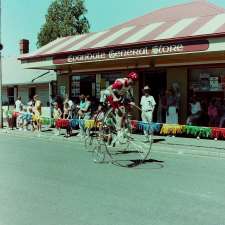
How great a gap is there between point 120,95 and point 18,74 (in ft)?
88.0

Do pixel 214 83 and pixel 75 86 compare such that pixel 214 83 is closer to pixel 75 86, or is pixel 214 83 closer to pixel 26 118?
pixel 75 86

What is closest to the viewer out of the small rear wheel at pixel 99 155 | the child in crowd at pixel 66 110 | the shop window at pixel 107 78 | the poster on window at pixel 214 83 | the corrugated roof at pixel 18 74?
the small rear wheel at pixel 99 155

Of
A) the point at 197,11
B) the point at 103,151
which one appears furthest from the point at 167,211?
the point at 197,11

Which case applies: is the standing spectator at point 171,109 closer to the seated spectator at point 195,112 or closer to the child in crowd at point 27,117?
the seated spectator at point 195,112

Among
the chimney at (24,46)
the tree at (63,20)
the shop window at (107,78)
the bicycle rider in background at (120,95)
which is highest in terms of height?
the tree at (63,20)

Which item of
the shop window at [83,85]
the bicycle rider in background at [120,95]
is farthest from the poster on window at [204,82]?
the bicycle rider in background at [120,95]

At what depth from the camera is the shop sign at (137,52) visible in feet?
52.3

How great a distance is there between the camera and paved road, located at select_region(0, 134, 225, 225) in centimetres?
635

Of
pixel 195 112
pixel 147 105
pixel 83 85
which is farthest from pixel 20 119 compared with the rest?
pixel 195 112

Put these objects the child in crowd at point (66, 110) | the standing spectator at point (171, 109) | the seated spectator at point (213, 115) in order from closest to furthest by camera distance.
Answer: the seated spectator at point (213, 115)
the standing spectator at point (171, 109)
the child in crowd at point (66, 110)

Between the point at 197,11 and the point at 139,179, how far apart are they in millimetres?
19487

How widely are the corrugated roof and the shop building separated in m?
7.24

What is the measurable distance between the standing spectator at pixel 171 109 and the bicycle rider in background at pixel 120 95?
827 cm

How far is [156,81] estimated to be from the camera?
2058 cm
